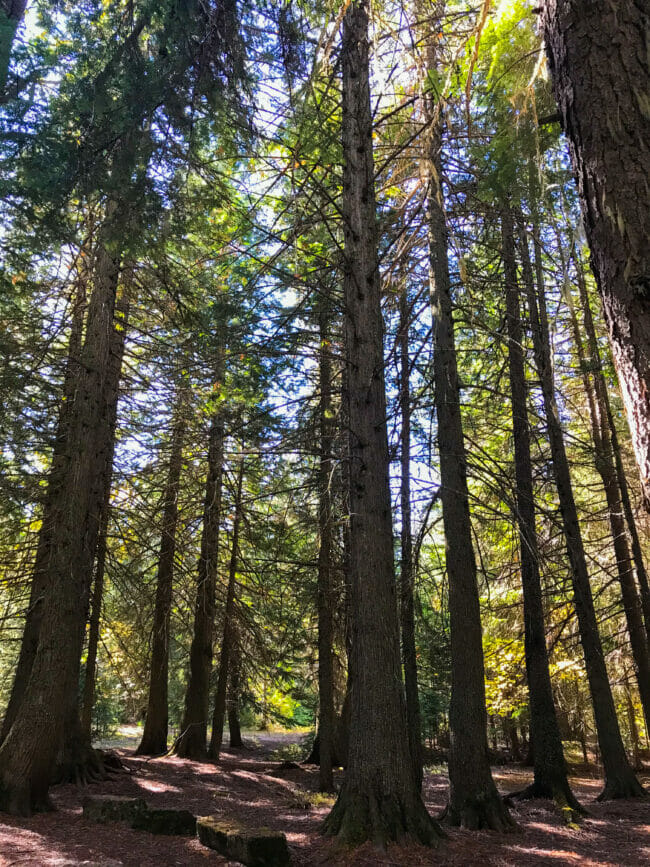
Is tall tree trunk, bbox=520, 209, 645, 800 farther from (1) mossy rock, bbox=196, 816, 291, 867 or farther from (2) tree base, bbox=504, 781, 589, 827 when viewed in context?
(1) mossy rock, bbox=196, 816, 291, 867

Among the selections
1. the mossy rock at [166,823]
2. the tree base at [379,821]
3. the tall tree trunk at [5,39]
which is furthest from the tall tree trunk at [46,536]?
the tree base at [379,821]

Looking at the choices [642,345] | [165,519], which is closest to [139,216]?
[165,519]

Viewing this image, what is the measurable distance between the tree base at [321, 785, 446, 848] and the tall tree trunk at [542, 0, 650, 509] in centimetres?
484

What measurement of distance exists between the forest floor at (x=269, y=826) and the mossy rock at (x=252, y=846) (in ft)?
0.50

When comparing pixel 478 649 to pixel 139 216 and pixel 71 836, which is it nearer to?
pixel 71 836

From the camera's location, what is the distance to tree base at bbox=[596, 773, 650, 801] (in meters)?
10.1

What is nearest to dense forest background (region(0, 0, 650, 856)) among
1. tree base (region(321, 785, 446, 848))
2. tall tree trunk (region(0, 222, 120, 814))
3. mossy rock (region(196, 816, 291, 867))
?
tall tree trunk (region(0, 222, 120, 814))

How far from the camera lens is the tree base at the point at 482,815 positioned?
7133 millimetres

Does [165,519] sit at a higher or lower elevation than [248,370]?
lower

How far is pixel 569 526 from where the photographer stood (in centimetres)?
1018

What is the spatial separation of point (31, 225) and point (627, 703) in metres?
19.1

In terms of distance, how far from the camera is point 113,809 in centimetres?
707

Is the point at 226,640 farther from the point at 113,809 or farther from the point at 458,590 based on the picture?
the point at 458,590

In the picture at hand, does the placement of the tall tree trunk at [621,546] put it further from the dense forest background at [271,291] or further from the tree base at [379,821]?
the tree base at [379,821]
